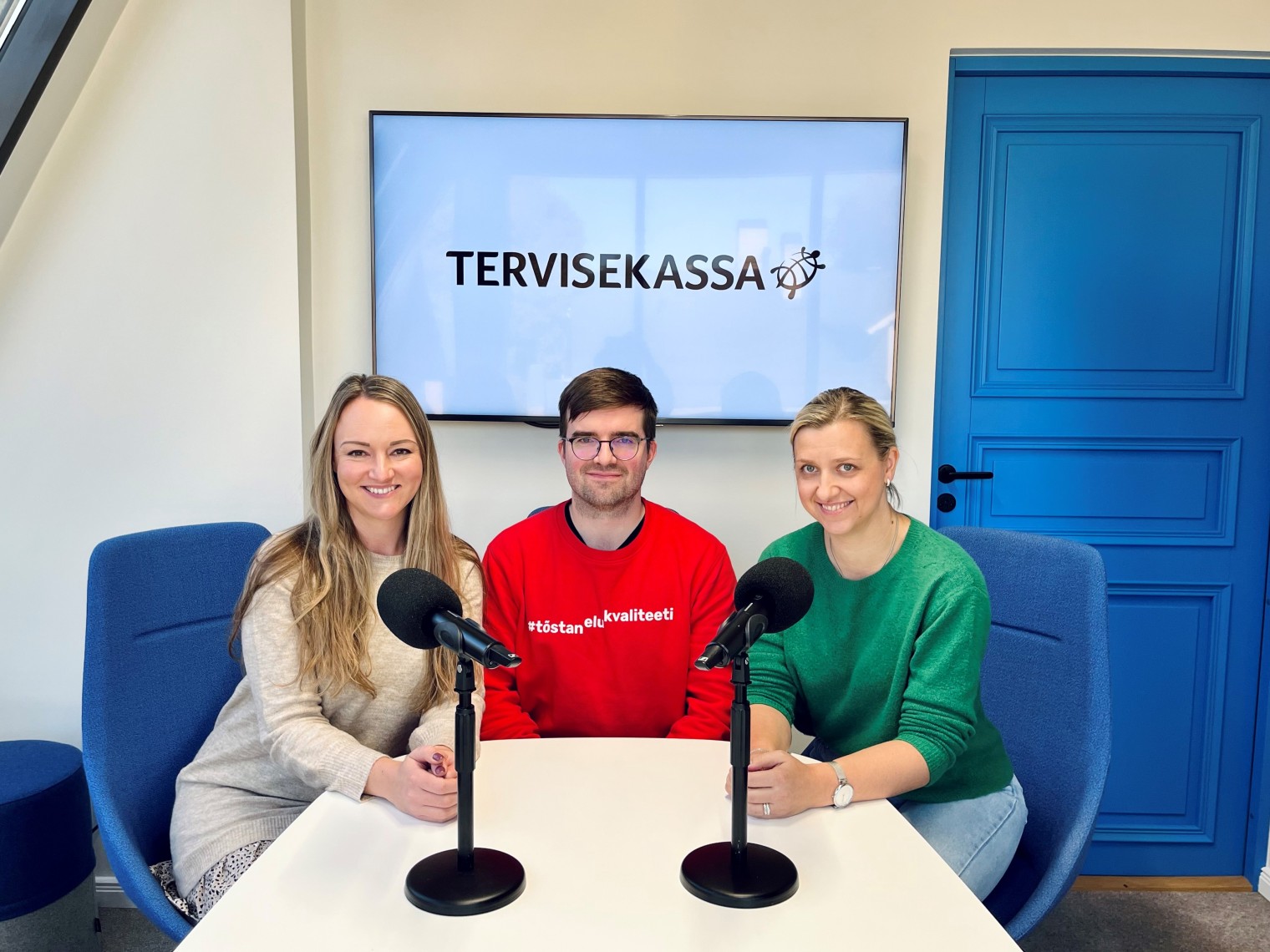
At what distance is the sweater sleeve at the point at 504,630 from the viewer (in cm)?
170

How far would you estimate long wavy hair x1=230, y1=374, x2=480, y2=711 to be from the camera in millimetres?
1523

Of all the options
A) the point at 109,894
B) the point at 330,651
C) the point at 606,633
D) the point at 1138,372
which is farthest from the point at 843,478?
the point at 109,894

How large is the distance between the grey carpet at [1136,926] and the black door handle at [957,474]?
49.8 inches

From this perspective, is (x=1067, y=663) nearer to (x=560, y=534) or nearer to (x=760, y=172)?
(x=560, y=534)

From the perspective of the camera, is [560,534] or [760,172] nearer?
[560,534]


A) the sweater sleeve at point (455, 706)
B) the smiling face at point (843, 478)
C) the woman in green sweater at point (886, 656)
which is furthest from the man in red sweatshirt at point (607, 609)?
the smiling face at point (843, 478)

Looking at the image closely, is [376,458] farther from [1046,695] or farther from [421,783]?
[1046,695]

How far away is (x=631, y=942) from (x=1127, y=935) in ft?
7.01

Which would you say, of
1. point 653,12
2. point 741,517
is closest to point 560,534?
point 741,517

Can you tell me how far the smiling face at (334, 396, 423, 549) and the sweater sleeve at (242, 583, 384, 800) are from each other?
0.69 feet

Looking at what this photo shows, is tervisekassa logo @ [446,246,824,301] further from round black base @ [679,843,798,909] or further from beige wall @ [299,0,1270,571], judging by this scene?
round black base @ [679,843,798,909]

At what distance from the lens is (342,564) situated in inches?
62.3

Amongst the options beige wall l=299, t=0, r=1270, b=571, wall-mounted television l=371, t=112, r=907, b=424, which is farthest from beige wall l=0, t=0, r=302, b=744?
wall-mounted television l=371, t=112, r=907, b=424

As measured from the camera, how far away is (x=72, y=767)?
209cm
